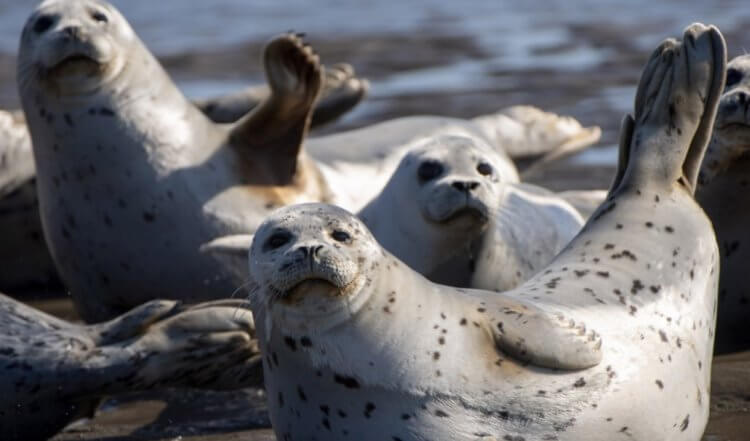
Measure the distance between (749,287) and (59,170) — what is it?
2326 millimetres

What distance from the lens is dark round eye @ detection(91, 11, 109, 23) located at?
20.9 ft

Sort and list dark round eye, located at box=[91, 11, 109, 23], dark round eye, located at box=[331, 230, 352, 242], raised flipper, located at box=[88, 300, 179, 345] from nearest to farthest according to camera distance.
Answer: dark round eye, located at box=[331, 230, 352, 242] < raised flipper, located at box=[88, 300, 179, 345] < dark round eye, located at box=[91, 11, 109, 23]

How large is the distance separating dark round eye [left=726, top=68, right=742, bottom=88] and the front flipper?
1.62 m

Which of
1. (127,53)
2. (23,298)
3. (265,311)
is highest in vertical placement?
(127,53)

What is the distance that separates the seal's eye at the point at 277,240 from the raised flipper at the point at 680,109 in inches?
42.3

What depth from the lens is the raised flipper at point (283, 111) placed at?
6.45 metres

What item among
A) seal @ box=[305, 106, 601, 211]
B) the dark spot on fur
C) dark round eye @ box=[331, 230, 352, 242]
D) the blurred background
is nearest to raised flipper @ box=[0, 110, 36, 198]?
seal @ box=[305, 106, 601, 211]

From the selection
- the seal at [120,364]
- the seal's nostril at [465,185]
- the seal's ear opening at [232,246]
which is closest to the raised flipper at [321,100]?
the seal's ear opening at [232,246]

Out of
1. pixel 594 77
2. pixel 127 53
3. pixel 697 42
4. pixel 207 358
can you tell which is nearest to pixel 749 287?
pixel 697 42

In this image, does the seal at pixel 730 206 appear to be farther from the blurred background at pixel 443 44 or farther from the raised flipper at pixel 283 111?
the blurred background at pixel 443 44

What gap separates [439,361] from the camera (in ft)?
13.4

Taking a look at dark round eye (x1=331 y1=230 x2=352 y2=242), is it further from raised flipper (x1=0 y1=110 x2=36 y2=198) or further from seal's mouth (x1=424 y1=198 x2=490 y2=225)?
raised flipper (x1=0 y1=110 x2=36 y2=198)

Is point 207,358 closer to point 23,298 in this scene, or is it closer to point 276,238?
point 276,238

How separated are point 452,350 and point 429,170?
1.70 metres
